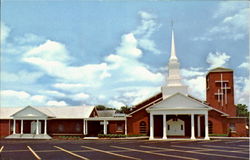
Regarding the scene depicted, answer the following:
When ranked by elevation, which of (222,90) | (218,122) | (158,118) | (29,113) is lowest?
(218,122)

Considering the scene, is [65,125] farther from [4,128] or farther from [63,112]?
[4,128]

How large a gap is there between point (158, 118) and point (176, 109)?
5431mm

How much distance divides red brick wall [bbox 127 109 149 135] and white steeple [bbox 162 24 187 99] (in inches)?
160

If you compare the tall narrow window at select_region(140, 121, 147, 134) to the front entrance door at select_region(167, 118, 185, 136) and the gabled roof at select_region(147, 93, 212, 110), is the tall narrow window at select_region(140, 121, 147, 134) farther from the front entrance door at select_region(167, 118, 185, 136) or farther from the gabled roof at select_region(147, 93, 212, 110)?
the gabled roof at select_region(147, 93, 212, 110)

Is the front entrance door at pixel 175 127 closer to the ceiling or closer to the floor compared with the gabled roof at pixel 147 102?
closer to the floor

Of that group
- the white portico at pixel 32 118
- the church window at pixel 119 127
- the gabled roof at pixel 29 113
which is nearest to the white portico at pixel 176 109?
the church window at pixel 119 127

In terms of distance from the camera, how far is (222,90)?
45.8 meters

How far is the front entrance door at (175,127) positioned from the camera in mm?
40438

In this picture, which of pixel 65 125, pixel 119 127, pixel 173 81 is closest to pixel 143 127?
pixel 119 127

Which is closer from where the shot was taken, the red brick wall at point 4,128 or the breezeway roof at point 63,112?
the breezeway roof at point 63,112

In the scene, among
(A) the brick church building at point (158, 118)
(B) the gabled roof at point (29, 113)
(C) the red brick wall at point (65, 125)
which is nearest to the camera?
(A) the brick church building at point (158, 118)

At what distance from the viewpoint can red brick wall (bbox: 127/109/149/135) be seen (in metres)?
41.2

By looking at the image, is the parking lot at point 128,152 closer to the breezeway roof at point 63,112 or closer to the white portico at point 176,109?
the white portico at point 176,109

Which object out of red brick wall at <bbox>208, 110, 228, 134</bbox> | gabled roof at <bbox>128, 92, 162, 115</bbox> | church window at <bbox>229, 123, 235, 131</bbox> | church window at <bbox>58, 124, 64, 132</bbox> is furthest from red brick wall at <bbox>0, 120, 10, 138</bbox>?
church window at <bbox>229, 123, 235, 131</bbox>
